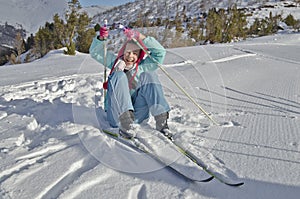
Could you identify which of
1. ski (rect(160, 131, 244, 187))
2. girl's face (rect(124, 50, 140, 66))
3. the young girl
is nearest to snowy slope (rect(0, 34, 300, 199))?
ski (rect(160, 131, 244, 187))

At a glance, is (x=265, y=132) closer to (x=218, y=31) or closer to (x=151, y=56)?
(x=151, y=56)

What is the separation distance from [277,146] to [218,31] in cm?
1034

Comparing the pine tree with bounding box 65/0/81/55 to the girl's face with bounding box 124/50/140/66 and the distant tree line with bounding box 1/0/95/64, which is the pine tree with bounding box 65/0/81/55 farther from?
the girl's face with bounding box 124/50/140/66

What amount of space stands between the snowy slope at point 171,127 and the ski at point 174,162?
4cm

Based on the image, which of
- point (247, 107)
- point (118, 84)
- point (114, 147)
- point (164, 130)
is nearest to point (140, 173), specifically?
point (114, 147)

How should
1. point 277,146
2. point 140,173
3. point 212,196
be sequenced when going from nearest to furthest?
point 212,196 < point 140,173 < point 277,146

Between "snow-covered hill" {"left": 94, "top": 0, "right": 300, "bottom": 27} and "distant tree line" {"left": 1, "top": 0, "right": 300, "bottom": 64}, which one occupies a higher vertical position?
"snow-covered hill" {"left": 94, "top": 0, "right": 300, "bottom": 27}

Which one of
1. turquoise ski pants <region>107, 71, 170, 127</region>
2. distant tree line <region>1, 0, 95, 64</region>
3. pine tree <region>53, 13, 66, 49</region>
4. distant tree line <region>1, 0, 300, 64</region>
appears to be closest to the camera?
turquoise ski pants <region>107, 71, 170, 127</region>

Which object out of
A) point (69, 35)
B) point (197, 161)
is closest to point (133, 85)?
point (197, 161)

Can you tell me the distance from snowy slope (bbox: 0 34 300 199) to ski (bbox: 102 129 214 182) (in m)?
0.04

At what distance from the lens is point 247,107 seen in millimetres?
2166

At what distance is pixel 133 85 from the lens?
1730mm

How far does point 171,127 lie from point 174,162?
19.2 inches

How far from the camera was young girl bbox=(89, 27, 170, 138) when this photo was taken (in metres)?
1.57
